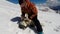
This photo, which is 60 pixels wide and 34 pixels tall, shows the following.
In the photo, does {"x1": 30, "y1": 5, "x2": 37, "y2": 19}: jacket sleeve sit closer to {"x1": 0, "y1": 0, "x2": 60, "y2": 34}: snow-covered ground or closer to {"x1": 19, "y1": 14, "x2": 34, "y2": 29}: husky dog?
{"x1": 19, "y1": 14, "x2": 34, "y2": 29}: husky dog

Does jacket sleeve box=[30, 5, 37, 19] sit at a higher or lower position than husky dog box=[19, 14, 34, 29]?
higher

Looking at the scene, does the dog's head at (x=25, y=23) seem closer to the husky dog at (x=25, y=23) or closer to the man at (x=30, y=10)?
the husky dog at (x=25, y=23)

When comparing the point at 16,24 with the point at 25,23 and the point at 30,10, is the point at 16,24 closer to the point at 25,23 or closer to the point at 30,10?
the point at 25,23

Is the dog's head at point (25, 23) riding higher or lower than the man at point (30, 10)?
lower

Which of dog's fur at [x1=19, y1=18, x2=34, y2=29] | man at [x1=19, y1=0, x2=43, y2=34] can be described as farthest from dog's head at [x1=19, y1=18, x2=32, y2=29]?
man at [x1=19, y1=0, x2=43, y2=34]

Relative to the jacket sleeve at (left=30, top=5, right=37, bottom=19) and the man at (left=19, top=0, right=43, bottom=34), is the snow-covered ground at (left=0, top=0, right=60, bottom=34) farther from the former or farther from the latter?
the jacket sleeve at (left=30, top=5, right=37, bottom=19)

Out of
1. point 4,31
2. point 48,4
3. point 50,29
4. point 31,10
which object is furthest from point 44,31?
point 48,4

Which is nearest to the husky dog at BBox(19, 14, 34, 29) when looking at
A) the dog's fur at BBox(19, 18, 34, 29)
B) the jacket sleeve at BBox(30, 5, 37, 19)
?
the dog's fur at BBox(19, 18, 34, 29)

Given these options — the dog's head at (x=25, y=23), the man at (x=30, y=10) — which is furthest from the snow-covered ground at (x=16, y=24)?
the man at (x=30, y=10)

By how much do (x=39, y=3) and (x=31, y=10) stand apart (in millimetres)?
4737

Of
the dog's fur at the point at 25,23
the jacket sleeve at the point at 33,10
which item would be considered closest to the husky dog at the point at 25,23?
the dog's fur at the point at 25,23

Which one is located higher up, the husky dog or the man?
the man

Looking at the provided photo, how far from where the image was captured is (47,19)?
19.2 feet

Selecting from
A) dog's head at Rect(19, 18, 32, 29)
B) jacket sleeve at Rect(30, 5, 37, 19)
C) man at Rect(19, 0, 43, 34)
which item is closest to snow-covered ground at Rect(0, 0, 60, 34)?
dog's head at Rect(19, 18, 32, 29)
